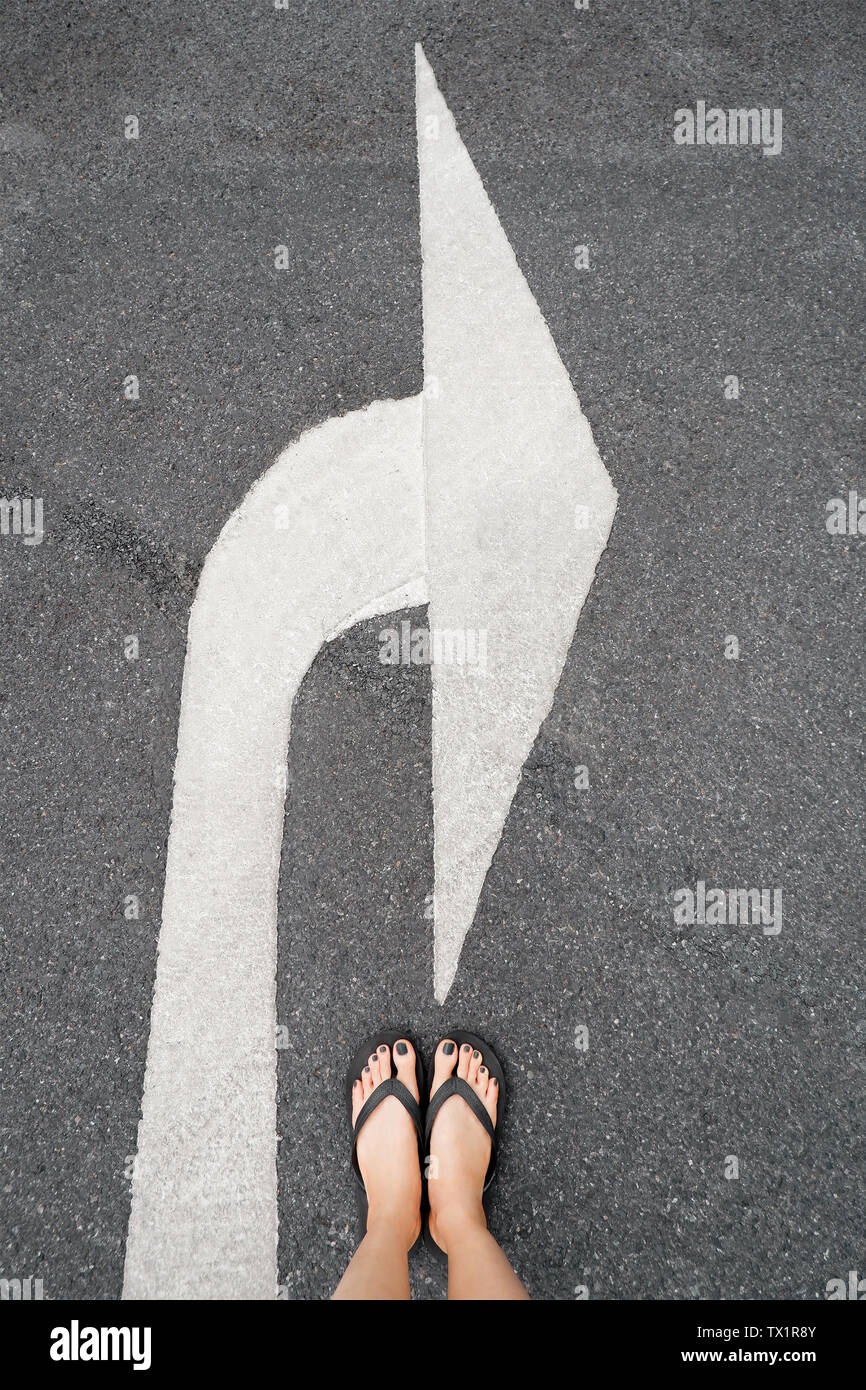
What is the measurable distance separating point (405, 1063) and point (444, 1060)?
0.43ft

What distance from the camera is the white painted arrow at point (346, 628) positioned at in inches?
97.4

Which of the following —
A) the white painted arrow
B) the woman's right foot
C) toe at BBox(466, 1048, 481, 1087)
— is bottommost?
the woman's right foot

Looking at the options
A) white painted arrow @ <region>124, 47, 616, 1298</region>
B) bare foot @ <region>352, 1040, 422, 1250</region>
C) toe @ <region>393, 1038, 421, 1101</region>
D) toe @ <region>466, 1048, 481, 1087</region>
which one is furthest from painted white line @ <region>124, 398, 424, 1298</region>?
toe @ <region>466, 1048, 481, 1087</region>

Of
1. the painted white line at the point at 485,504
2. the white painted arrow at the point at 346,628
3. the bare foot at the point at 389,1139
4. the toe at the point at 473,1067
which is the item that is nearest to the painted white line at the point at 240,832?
the white painted arrow at the point at 346,628

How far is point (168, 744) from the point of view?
2.72 meters

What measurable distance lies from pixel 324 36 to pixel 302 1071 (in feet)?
13.0

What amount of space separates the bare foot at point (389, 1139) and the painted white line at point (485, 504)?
0.26m

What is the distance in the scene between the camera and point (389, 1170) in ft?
8.11

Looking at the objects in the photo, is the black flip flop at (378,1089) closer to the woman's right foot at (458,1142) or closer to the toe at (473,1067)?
the woman's right foot at (458,1142)

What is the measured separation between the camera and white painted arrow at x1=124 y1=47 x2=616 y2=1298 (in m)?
2.47

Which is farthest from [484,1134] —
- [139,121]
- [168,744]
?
[139,121]

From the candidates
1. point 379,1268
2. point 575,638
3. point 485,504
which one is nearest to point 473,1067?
point 379,1268

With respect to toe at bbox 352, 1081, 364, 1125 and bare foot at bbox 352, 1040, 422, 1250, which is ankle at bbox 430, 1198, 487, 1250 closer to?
bare foot at bbox 352, 1040, 422, 1250

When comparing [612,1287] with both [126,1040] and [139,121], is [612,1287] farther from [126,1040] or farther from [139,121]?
[139,121]
